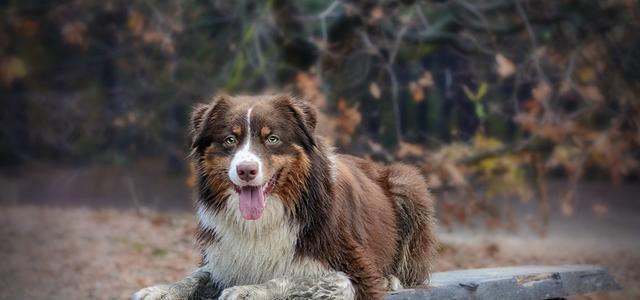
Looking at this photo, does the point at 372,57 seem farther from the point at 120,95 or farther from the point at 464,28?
the point at 120,95

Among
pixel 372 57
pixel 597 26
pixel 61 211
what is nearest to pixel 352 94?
pixel 372 57

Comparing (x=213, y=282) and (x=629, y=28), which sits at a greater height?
(x=629, y=28)

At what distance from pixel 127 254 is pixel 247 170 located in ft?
24.8

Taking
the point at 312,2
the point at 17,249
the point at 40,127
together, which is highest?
the point at 312,2

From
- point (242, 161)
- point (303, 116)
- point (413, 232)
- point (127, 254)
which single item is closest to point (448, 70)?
point (127, 254)

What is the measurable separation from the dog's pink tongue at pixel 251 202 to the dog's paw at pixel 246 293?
37 centimetres

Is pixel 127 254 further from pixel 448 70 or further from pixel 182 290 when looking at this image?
pixel 182 290

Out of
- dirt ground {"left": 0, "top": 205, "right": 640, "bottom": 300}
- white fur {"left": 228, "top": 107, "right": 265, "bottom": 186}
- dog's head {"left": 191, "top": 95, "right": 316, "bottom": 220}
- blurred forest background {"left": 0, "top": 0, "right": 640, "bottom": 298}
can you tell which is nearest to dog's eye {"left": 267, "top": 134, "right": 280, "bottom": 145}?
dog's head {"left": 191, "top": 95, "right": 316, "bottom": 220}

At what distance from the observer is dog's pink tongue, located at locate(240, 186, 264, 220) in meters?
4.49

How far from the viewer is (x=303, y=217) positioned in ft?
15.3

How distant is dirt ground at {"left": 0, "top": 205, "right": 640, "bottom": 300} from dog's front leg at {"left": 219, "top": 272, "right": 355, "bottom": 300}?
435cm

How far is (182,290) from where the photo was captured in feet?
16.0

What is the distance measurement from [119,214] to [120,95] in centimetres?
241

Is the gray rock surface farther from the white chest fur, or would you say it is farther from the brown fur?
the white chest fur
